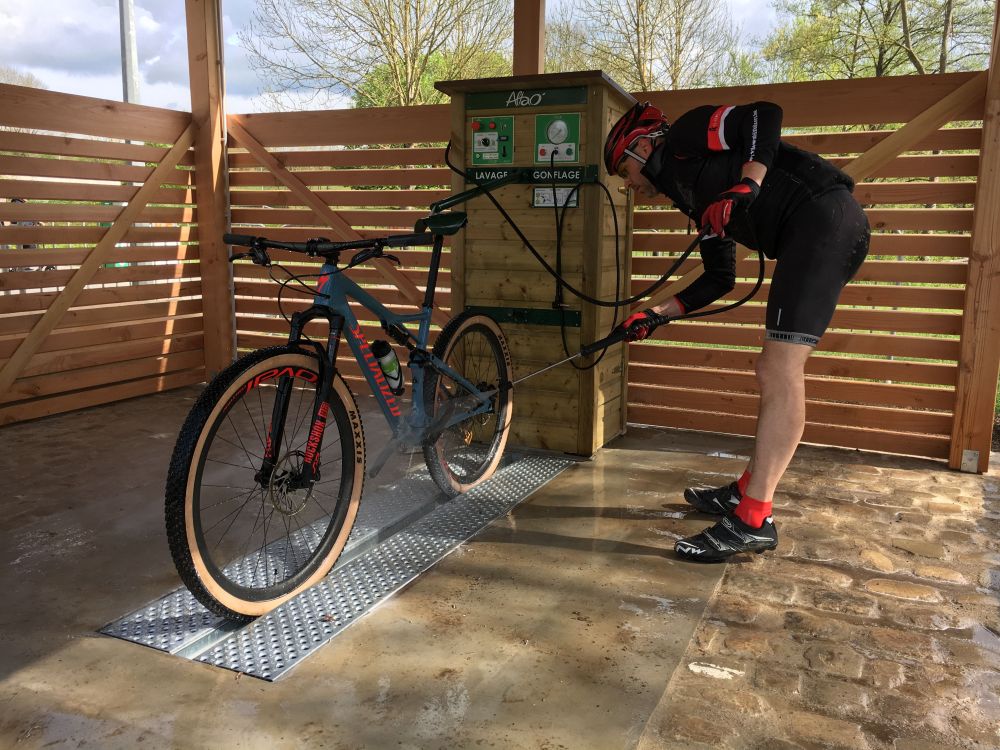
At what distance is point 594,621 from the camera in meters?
2.52

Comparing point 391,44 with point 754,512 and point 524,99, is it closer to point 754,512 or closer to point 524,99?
point 524,99

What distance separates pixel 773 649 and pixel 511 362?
2259 mm

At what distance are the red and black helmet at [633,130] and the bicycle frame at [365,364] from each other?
2.64 ft

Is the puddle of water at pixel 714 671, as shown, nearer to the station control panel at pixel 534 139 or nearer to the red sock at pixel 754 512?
the red sock at pixel 754 512

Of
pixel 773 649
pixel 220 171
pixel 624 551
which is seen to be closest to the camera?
pixel 773 649

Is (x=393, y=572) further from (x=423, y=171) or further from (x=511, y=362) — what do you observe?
(x=423, y=171)

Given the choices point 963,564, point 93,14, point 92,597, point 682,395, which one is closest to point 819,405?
point 682,395

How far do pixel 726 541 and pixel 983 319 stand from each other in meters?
→ 2.19

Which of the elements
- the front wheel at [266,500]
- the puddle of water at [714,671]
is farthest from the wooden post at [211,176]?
the puddle of water at [714,671]

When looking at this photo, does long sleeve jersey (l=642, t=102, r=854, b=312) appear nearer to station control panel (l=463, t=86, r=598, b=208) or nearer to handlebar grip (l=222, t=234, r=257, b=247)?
station control panel (l=463, t=86, r=598, b=208)

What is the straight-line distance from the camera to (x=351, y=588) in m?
2.73

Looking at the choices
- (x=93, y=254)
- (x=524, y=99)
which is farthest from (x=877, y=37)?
(x=93, y=254)

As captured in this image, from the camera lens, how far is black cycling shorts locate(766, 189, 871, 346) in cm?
290

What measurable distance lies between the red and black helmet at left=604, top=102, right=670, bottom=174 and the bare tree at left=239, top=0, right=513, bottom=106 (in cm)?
789
